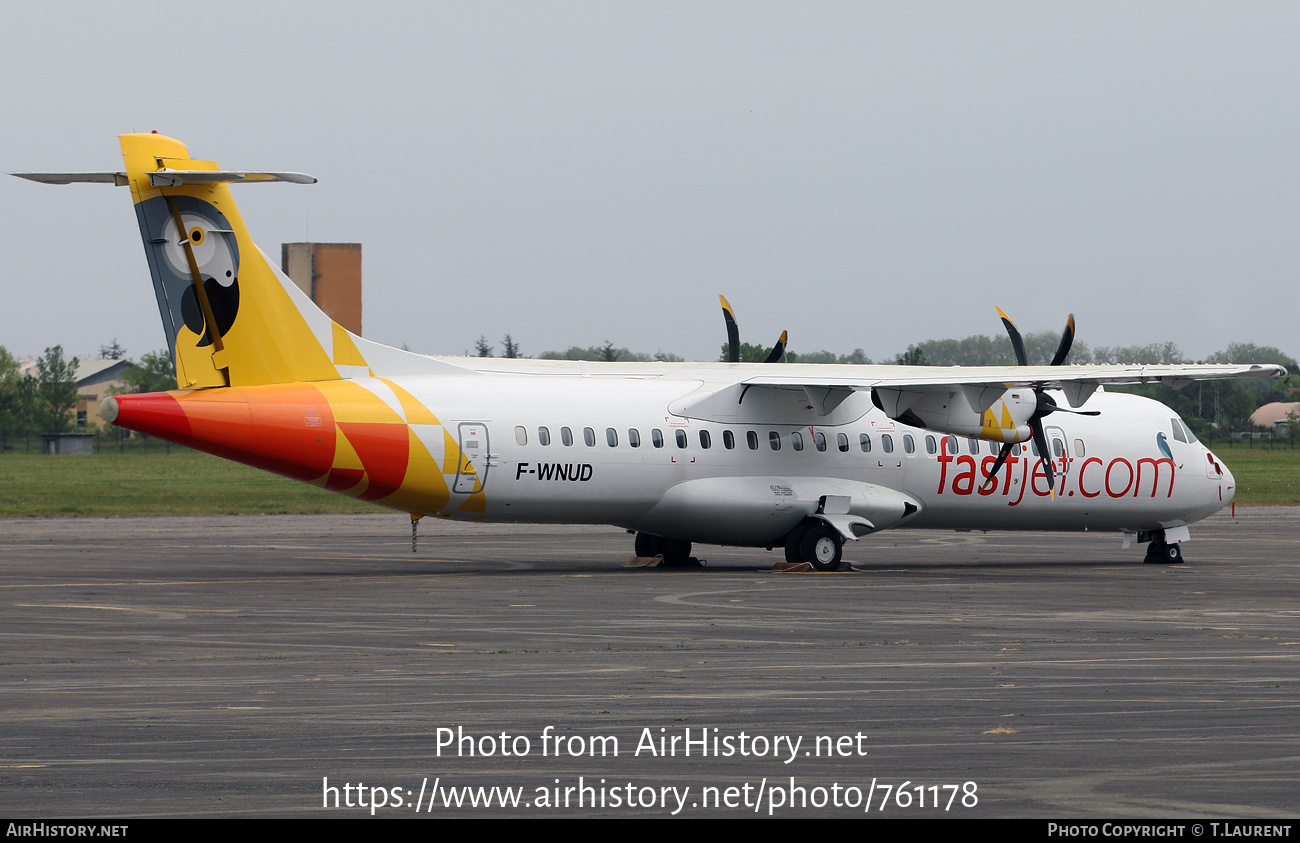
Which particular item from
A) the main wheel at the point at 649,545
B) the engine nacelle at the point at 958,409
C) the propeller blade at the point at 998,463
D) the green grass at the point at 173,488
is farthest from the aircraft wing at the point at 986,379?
the green grass at the point at 173,488

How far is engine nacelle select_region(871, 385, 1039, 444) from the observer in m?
27.3

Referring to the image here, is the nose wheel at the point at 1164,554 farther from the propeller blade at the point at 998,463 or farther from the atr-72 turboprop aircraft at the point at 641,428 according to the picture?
the propeller blade at the point at 998,463

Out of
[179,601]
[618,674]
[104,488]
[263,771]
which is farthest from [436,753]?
[104,488]

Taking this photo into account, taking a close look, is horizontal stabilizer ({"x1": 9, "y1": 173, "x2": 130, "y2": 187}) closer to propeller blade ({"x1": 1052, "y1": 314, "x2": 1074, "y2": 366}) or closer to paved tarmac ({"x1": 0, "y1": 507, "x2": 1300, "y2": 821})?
paved tarmac ({"x1": 0, "y1": 507, "x2": 1300, "y2": 821})

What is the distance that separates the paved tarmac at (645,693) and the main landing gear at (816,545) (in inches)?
42.5

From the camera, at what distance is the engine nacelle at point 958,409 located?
27.3m

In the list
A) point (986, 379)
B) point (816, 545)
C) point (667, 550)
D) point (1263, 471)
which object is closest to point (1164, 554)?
point (986, 379)

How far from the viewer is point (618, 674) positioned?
46.3 feet

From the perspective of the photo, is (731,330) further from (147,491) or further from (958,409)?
(147,491)

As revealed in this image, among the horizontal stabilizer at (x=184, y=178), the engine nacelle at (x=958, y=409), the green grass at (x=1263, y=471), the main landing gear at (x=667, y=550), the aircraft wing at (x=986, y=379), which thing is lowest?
the green grass at (x=1263, y=471)

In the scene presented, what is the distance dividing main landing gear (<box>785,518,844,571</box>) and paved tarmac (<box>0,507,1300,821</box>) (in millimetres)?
1079

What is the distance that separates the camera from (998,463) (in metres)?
28.7

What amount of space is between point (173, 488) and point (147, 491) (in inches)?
94.2

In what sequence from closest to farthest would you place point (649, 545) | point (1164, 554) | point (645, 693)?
point (645, 693), point (649, 545), point (1164, 554)
